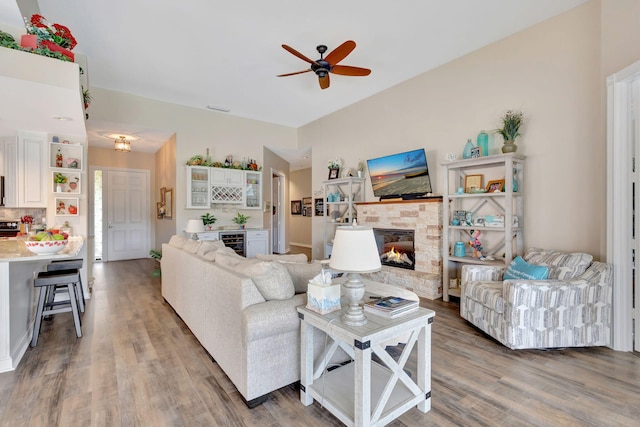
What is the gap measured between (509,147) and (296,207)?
298 inches

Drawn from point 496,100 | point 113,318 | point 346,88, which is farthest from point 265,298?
point 346,88

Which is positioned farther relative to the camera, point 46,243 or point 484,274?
point 484,274

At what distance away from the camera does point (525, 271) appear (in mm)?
2984

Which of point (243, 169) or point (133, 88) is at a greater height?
point (133, 88)

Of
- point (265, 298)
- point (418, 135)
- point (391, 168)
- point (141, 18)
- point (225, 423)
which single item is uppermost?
point (141, 18)

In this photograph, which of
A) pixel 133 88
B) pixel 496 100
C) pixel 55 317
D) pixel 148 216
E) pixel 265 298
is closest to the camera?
pixel 265 298

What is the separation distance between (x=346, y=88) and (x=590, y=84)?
10.7ft

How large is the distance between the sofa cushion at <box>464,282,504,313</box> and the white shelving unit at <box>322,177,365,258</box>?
2788mm

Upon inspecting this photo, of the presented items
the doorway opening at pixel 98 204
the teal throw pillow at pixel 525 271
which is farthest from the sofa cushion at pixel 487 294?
the doorway opening at pixel 98 204

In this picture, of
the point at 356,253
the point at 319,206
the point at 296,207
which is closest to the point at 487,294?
the point at 356,253

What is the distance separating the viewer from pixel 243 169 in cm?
675

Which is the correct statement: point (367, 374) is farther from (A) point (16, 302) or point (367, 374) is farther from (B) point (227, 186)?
(B) point (227, 186)

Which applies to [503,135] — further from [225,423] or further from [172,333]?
[172,333]

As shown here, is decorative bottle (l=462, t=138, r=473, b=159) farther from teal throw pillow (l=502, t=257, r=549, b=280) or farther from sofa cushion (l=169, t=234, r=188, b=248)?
sofa cushion (l=169, t=234, r=188, b=248)
